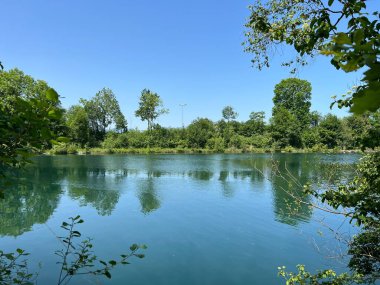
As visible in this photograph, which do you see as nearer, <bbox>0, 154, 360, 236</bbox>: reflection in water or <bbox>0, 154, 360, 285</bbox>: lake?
<bbox>0, 154, 360, 285</bbox>: lake

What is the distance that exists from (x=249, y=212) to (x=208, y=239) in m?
4.70

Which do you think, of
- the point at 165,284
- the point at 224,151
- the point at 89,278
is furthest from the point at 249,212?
the point at 224,151

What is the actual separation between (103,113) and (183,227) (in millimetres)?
62796

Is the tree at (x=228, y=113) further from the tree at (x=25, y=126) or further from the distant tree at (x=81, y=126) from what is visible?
the tree at (x=25, y=126)

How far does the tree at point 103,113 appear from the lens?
6956 cm

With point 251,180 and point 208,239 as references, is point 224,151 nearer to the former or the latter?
point 251,180

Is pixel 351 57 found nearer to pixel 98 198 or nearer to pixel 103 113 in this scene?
pixel 98 198

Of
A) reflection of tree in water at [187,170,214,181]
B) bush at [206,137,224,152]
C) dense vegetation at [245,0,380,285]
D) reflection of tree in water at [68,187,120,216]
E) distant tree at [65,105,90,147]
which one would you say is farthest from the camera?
bush at [206,137,224,152]

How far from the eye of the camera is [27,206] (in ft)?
54.0

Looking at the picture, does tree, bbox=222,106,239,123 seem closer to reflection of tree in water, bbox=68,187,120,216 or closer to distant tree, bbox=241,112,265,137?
distant tree, bbox=241,112,265,137

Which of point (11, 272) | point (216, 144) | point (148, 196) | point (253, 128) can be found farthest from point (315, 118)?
point (11, 272)

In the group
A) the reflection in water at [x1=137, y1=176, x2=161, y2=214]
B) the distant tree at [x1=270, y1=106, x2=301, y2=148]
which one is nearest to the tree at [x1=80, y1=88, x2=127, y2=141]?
the distant tree at [x1=270, y1=106, x2=301, y2=148]

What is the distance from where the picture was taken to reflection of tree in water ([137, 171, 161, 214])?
55.9ft

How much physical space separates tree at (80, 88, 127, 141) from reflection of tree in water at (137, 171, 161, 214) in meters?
47.3
